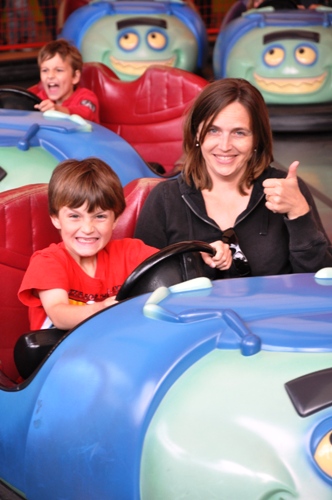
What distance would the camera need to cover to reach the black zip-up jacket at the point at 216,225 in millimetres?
1933

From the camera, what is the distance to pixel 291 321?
1.34 meters

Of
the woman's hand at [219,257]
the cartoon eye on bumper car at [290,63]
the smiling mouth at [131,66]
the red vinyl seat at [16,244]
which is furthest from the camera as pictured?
the smiling mouth at [131,66]

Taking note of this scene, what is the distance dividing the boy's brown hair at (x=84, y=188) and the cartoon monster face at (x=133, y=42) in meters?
3.57

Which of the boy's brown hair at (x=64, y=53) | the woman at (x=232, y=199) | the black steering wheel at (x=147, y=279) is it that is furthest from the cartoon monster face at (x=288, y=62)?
the black steering wheel at (x=147, y=279)

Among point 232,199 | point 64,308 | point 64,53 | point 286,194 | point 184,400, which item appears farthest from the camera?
point 64,53

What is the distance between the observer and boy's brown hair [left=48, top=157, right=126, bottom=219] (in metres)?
1.72

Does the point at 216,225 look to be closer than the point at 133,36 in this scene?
Yes

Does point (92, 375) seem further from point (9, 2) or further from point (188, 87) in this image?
point (9, 2)

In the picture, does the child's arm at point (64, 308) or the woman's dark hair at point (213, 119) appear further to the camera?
the woman's dark hair at point (213, 119)

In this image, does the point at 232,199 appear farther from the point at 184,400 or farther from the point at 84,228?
the point at 184,400

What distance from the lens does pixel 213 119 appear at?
1.90 meters

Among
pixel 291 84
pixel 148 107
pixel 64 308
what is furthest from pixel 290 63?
pixel 64 308

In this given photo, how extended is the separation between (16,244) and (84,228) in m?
0.21

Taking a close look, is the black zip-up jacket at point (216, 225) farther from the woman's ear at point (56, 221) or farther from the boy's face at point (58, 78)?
the boy's face at point (58, 78)
